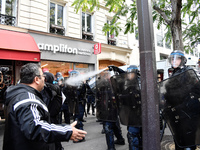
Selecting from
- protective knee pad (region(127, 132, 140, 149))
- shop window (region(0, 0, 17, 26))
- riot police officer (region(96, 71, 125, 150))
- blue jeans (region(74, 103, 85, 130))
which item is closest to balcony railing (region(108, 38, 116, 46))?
shop window (region(0, 0, 17, 26))

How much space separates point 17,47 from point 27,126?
680 centimetres

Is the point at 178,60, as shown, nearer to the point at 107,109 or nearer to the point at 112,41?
the point at 107,109

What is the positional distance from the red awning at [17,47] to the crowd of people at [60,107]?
2.75m

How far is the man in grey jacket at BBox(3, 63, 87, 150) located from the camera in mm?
1271

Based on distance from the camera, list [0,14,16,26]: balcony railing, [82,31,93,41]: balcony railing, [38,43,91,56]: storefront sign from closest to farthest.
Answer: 1. [0,14,16,26]: balcony railing
2. [38,43,91,56]: storefront sign
3. [82,31,93,41]: balcony railing

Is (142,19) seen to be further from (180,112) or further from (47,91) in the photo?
(47,91)

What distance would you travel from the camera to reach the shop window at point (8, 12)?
8.21 m

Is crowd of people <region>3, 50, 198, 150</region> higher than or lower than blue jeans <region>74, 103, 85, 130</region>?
higher

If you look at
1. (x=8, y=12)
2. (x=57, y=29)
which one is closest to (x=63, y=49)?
(x=57, y=29)

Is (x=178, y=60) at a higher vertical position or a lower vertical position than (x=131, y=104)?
higher

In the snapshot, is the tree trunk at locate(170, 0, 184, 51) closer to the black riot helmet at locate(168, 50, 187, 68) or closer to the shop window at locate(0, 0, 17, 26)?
the black riot helmet at locate(168, 50, 187, 68)

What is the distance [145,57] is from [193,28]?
674 centimetres

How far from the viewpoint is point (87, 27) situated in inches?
465

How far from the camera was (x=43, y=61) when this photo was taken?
9.47 metres
